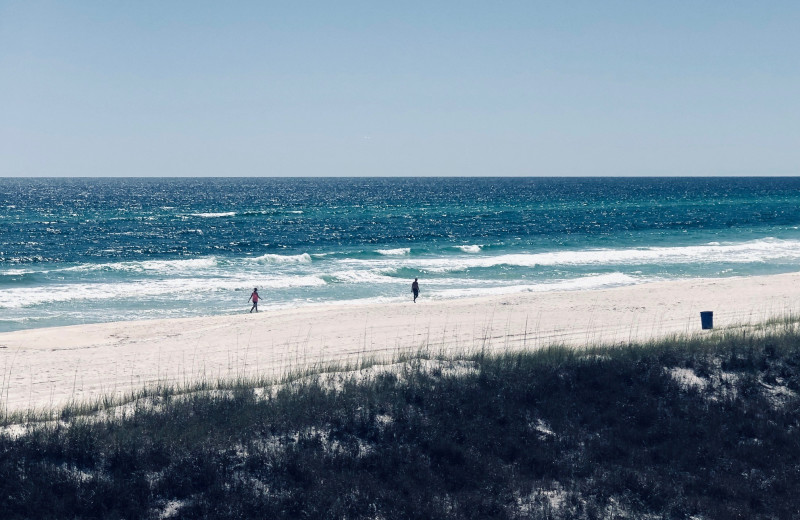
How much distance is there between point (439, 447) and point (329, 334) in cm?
1282

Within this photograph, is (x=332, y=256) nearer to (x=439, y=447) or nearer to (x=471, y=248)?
(x=471, y=248)

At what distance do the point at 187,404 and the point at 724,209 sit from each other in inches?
3789

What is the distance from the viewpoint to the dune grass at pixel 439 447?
8.52m

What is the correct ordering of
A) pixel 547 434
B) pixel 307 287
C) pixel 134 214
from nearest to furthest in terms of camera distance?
pixel 547 434
pixel 307 287
pixel 134 214

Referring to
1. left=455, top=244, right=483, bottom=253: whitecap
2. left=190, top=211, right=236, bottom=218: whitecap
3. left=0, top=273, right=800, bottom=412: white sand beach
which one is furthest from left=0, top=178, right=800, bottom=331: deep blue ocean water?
left=0, top=273, right=800, bottom=412: white sand beach

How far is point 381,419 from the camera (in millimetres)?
10375

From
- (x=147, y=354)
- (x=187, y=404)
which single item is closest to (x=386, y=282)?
(x=147, y=354)

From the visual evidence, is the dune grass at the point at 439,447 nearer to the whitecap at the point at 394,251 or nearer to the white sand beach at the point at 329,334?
the white sand beach at the point at 329,334

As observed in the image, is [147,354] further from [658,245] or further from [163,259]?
[658,245]

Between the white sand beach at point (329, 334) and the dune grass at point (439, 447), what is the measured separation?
2.98 metres

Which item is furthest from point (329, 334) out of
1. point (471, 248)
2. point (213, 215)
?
point (213, 215)

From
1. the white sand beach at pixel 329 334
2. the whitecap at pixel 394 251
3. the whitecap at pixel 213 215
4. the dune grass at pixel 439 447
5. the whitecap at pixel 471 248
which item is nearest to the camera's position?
the dune grass at pixel 439 447

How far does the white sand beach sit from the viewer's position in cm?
1664

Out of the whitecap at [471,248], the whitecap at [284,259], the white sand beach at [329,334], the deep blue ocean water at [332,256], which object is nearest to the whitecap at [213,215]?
the deep blue ocean water at [332,256]
